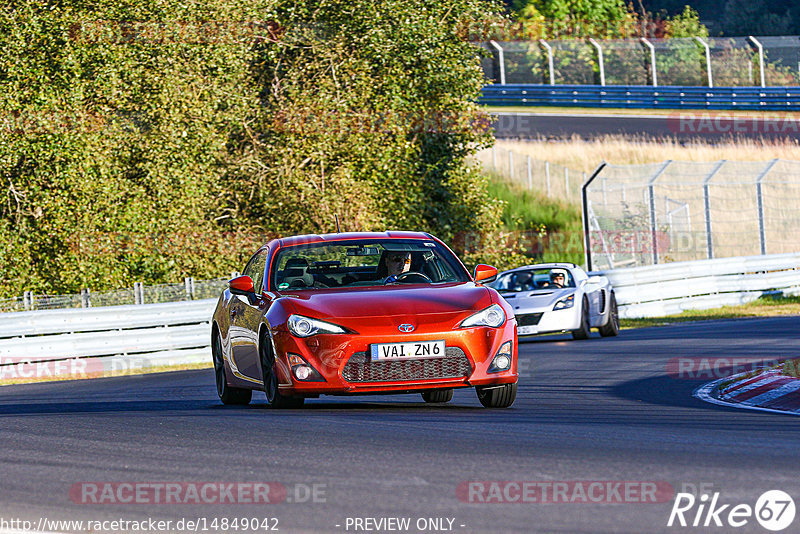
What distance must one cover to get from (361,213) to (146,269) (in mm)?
4742

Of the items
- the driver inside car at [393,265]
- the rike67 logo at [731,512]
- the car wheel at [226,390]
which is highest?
the driver inside car at [393,265]

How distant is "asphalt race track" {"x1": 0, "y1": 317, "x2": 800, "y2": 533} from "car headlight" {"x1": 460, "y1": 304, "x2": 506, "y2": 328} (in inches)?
27.2

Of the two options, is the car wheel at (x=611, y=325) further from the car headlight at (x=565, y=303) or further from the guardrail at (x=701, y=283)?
the guardrail at (x=701, y=283)

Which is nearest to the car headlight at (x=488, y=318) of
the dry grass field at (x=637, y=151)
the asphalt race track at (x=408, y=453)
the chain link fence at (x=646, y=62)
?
the asphalt race track at (x=408, y=453)

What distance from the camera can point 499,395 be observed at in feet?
35.6

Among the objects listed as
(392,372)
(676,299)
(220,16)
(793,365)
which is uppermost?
(220,16)

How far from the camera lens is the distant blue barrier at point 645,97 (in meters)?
50.3

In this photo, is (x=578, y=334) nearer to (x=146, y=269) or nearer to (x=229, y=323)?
(x=146, y=269)

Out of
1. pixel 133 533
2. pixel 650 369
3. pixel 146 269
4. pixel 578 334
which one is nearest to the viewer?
pixel 133 533

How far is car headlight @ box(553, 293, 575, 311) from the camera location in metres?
21.7

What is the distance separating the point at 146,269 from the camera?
88.6 feet

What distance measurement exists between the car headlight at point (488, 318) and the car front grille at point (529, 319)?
37.2 ft

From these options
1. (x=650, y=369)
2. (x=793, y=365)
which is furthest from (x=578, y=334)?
(x=793, y=365)

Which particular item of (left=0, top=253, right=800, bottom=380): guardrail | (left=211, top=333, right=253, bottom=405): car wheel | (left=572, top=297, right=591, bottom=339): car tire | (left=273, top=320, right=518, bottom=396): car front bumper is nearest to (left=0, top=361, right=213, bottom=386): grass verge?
(left=0, top=253, right=800, bottom=380): guardrail
